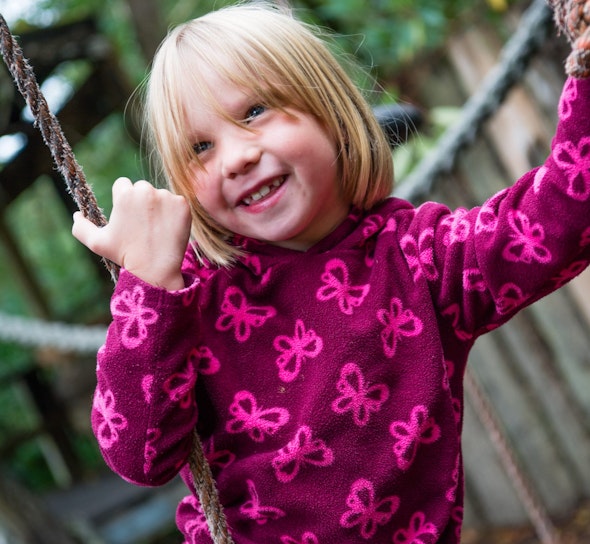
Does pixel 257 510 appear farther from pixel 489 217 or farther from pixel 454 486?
pixel 489 217

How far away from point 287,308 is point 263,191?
0.43ft

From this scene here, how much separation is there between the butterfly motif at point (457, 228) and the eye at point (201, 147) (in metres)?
0.26

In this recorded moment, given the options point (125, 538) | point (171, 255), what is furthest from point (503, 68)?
point (125, 538)

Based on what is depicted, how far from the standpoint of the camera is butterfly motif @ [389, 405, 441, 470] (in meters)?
0.88

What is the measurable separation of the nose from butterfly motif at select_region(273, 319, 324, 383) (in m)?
0.17

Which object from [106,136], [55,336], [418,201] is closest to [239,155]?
[418,201]

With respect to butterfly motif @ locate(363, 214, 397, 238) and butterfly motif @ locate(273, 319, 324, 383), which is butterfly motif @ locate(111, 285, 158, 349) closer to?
butterfly motif @ locate(273, 319, 324, 383)

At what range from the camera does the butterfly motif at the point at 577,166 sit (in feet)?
2.47

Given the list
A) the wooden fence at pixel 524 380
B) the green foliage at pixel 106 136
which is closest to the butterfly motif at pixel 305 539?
the green foliage at pixel 106 136

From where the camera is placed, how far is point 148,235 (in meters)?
0.86

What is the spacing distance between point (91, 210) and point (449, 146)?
1347mm

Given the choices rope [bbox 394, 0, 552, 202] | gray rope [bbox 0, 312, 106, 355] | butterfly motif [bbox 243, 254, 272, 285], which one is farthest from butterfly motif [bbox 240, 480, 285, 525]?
gray rope [bbox 0, 312, 106, 355]

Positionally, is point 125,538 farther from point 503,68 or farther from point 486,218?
point 486,218

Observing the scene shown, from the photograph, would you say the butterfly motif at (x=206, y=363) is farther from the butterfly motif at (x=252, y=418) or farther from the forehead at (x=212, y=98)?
the forehead at (x=212, y=98)
